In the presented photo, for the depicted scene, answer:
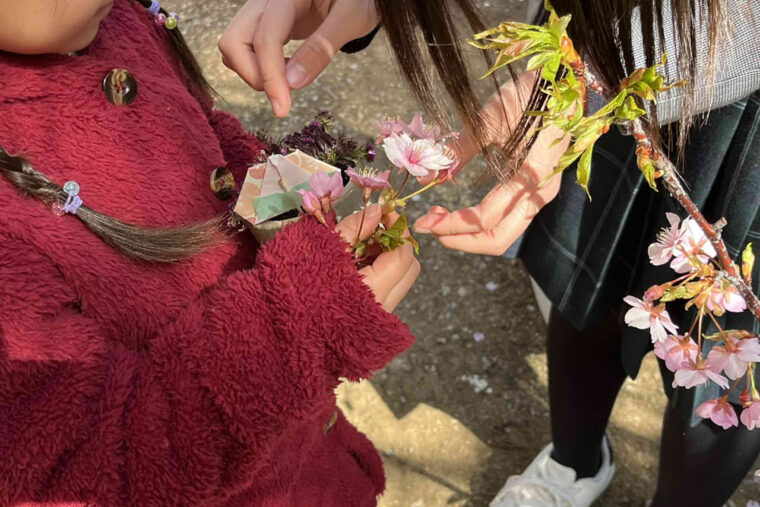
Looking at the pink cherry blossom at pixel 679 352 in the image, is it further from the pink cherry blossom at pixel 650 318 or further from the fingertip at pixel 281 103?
the fingertip at pixel 281 103

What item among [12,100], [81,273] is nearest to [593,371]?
[81,273]

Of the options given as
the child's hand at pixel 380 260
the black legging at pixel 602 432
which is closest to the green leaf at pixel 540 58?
the child's hand at pixel 380 260

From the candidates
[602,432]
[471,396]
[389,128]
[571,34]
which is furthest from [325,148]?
[471,396]

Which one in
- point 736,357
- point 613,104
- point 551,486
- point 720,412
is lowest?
point 551,486

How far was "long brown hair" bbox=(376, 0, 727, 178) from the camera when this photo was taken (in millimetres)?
598

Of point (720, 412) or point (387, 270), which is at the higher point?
point (387, 270)

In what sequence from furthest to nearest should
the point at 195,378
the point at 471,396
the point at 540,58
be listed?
the point at 471,396 → the point at 195,378 → the point at 540,58

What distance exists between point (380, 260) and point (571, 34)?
1.07ft

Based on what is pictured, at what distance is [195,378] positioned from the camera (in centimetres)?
77

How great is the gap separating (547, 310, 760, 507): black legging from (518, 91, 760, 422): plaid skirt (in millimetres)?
103

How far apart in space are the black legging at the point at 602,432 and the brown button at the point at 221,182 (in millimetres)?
764

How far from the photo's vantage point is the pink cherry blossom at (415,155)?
2.13ft

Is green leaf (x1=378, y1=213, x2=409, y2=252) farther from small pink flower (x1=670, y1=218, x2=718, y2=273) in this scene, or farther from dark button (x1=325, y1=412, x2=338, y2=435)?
dark button (x1=325, y1=412, x2=338, y2=435)

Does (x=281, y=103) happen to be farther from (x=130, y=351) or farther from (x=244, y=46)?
(x=130, y=351)
